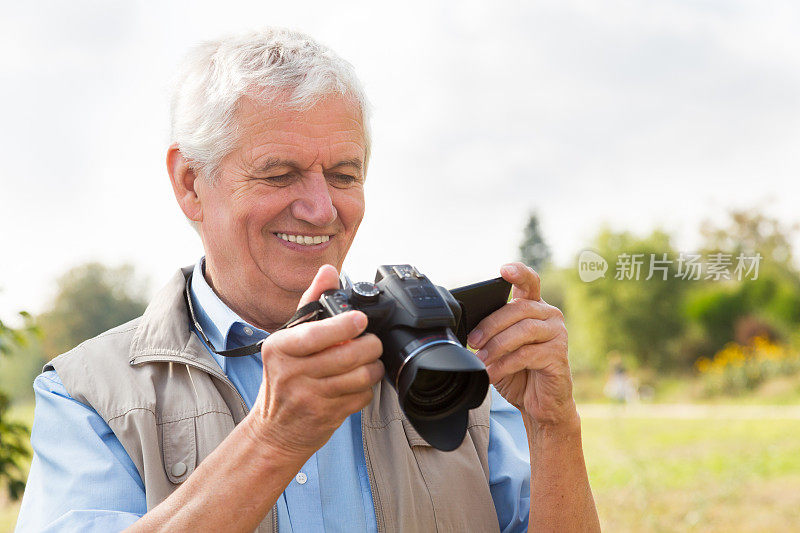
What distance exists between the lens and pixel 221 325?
1.88 m

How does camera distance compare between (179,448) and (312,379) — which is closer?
(312,379)

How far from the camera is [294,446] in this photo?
53.9 inches

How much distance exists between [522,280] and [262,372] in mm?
670

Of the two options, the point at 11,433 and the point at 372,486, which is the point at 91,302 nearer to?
the point at 11,433

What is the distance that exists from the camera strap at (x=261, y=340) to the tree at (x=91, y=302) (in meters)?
20.4

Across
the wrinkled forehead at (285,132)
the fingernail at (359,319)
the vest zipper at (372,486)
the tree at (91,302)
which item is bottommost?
the vest zipper at (372,486)

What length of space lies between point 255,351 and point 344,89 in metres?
0.69

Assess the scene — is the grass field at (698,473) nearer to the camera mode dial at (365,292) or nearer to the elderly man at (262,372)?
the elderly man at (262,372)

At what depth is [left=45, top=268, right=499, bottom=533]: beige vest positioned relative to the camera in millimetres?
1619

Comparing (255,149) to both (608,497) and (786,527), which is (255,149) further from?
(608,497)

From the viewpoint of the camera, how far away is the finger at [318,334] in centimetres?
128

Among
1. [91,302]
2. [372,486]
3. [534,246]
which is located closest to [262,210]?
[372,486]

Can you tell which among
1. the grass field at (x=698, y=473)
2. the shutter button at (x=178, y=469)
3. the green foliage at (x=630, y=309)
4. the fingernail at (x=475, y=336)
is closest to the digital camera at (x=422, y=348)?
the fingernail at (x=475, y=336)

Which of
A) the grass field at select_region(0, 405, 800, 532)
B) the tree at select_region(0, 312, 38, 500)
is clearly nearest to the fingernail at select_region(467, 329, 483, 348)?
the tree at select_region(0, 312, 38, 500)
